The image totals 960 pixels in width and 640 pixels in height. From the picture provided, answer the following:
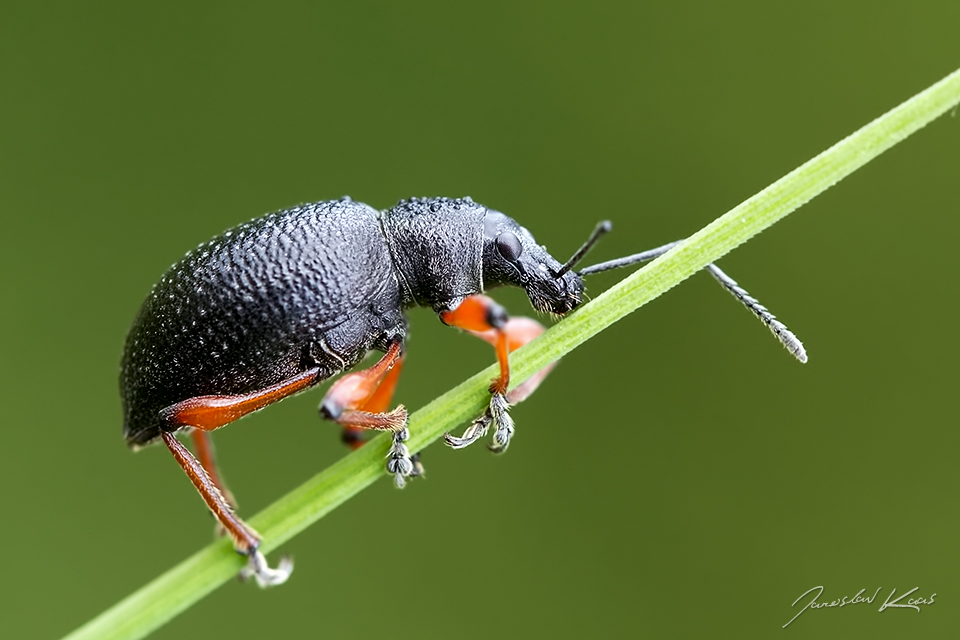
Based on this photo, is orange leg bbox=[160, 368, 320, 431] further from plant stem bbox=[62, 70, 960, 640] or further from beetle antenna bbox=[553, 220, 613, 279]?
beetle antenna bbox=[553, 220, 613, 279]

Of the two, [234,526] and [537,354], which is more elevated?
[537,354]

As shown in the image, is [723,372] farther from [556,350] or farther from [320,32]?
[320,32]

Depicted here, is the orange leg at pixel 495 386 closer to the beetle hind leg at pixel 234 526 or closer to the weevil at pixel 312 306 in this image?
the weevil at pixel 312 306

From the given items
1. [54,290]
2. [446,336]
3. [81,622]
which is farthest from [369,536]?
[54,290]

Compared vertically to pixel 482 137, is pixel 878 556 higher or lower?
lower

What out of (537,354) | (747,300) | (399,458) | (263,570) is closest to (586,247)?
(537,354)

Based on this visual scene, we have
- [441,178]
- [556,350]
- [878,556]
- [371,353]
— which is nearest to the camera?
[556,350]

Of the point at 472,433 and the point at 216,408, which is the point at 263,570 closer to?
the point at 216,408
